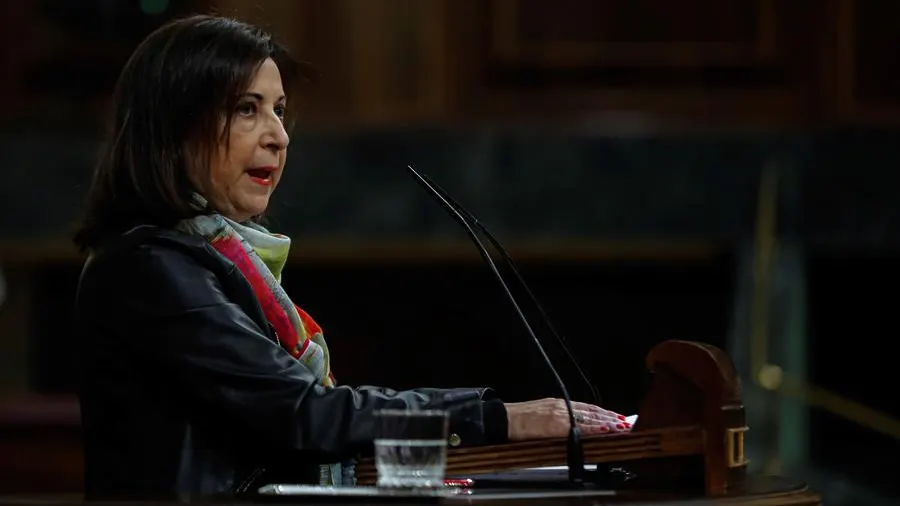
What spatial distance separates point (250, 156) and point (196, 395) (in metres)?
0.37

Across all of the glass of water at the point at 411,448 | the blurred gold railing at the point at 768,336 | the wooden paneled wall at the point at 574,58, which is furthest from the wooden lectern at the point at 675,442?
the wooden paneled wall at the point at 574,58

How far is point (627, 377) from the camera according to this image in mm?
4480

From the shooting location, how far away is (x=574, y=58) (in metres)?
4.27

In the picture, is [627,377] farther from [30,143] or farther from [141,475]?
[141,475]

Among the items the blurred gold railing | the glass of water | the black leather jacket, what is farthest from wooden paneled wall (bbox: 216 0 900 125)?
the glass of water

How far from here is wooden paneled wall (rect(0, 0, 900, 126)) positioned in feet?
13.9

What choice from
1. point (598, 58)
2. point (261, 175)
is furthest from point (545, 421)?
point (598, 58)

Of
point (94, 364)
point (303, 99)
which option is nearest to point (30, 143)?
point (303, 99)

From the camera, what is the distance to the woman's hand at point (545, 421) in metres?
1.94

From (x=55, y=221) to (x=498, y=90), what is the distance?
116 centimetres

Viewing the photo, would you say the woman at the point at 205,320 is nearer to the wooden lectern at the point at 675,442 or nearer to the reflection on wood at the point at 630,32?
the wooden lectern at the point at 675,442

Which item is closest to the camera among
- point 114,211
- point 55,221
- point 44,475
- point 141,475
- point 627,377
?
point 141,475

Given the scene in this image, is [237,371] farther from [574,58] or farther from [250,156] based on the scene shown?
[574,58]

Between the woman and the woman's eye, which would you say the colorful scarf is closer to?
the woman
